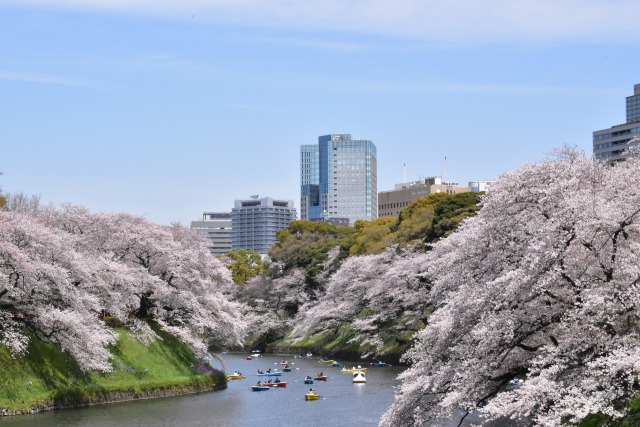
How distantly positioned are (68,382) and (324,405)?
13386 mm

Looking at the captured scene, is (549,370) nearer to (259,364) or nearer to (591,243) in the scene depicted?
(591,243)

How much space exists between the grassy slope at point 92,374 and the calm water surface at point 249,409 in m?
1.08

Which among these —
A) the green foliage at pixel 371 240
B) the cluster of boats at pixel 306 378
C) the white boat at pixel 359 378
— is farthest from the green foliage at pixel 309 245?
the white boat at pixel 359 378

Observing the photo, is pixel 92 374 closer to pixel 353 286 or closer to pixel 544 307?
pixel 544 307

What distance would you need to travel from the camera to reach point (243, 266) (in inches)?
4813

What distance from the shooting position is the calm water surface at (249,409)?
3897 centimetres

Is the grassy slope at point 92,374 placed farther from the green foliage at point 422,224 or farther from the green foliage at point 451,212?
the green foliage at point 451,212

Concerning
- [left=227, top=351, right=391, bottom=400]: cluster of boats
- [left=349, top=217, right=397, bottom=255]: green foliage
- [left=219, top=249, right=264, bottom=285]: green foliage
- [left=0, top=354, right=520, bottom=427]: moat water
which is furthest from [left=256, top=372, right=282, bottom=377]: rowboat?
[left=219, top=249, right=264, bottom=285]: green foliage

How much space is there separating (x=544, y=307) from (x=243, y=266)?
101183 millimetres

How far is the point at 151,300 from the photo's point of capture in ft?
184

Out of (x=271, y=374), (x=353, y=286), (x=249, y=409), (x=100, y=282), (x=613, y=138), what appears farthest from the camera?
(x=613, y=138)

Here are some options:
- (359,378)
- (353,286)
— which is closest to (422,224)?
(353,286)

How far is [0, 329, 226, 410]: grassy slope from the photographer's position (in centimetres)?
3966

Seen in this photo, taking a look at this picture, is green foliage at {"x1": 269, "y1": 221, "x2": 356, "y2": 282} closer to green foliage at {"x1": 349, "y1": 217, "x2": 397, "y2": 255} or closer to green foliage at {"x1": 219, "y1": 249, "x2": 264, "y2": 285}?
green foliage at {"x1": 349, "y1": 217, "x2": 397, "y2": 255}
